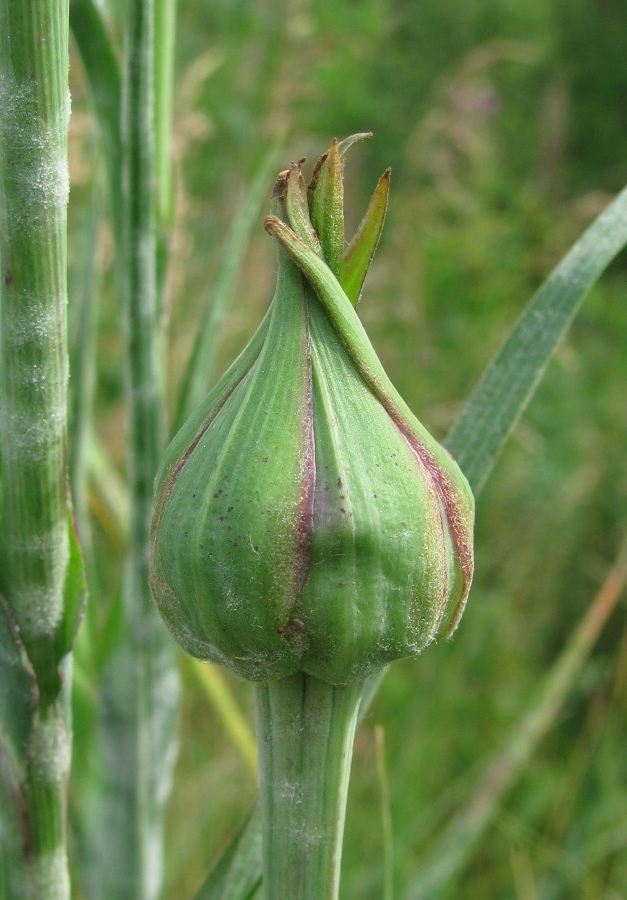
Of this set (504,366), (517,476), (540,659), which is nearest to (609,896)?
(540,659)

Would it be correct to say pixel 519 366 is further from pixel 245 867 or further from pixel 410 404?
pixel 410 404

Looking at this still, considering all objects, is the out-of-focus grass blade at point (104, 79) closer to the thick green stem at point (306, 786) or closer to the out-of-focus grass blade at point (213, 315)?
the out-of-focus grass blade at point (213, 315)

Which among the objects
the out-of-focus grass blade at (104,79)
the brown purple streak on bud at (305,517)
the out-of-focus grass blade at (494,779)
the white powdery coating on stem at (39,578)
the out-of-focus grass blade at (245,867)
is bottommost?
the out-of-focus grass blade at (494,779)

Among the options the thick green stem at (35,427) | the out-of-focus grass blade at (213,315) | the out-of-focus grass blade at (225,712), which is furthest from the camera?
the out-of-focus grass blade at (225,712)

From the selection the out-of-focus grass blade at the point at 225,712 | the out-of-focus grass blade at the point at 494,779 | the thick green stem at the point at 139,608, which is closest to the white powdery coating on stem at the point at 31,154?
the thick green stem at the point at 139,608

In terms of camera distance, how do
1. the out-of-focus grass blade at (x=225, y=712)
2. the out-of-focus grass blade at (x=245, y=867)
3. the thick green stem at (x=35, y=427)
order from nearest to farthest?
the thick green stem at (x=35, y=427)
the out-of-focus grass blade at (x=245, y=867)
the out-of-focus grass blade at (x=225, y=712)

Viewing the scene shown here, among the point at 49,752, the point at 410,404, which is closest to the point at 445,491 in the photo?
the point at 49,752
